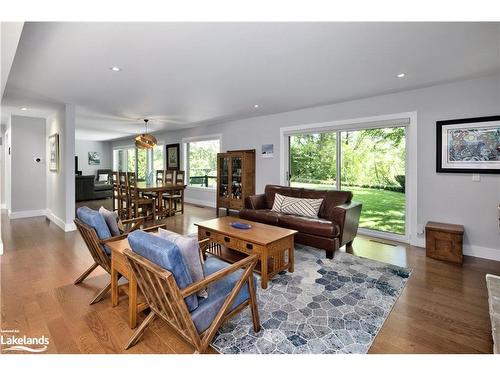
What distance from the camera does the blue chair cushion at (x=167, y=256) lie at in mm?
1401

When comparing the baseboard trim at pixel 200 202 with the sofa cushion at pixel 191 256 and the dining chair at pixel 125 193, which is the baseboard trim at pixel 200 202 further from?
the sofa cushion at pixel 191 256

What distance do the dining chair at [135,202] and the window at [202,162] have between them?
6.54 feet

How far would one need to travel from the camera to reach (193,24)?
207 centimetres

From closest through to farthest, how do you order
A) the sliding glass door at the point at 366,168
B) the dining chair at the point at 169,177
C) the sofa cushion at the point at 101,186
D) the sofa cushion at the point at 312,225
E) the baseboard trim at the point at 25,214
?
1. the sofa cushion at the point at 312,225
2. the sliding glass door at the point at 366,168
3. the baseboard trim at the point at 25,214
4. the dining chair at the point at 169,177
5. the sofa cushion at the point at 101,186

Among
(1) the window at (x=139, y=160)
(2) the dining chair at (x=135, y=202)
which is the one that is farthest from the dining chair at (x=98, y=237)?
(1) the window at (x=139, y=160)

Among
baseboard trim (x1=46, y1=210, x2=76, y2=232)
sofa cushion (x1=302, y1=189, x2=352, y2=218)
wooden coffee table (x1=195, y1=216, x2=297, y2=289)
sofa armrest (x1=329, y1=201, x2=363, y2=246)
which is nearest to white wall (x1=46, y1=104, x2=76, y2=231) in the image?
baseboard trim (x1=46, y1=210, x2=76, y2=232)

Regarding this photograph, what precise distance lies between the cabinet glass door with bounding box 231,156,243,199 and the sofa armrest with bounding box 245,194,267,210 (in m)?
1.48

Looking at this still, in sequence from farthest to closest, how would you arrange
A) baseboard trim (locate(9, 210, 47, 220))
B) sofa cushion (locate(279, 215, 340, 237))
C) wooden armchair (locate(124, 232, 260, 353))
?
1. baseboard trim (locate(9, 210, 47, 220))
2. sofa cushion (locate(279, 215, 340, 237))
3. wooden armchair (locate(124, 232, 260, 353))

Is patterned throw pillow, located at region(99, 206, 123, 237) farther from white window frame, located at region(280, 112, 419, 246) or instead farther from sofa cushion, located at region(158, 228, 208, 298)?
white window frame, located at region(280, 112, 419, 246)

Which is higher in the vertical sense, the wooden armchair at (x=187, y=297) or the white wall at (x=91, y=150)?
the white wall at (x=91, y=150)

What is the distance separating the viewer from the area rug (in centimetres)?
174

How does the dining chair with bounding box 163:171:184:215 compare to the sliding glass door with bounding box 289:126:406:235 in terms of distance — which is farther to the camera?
the dining chair with bounding box 163:171:184:215

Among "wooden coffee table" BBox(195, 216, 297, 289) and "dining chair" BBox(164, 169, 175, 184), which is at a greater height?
"dining chair" BBox(164, 169, 175, 184)
